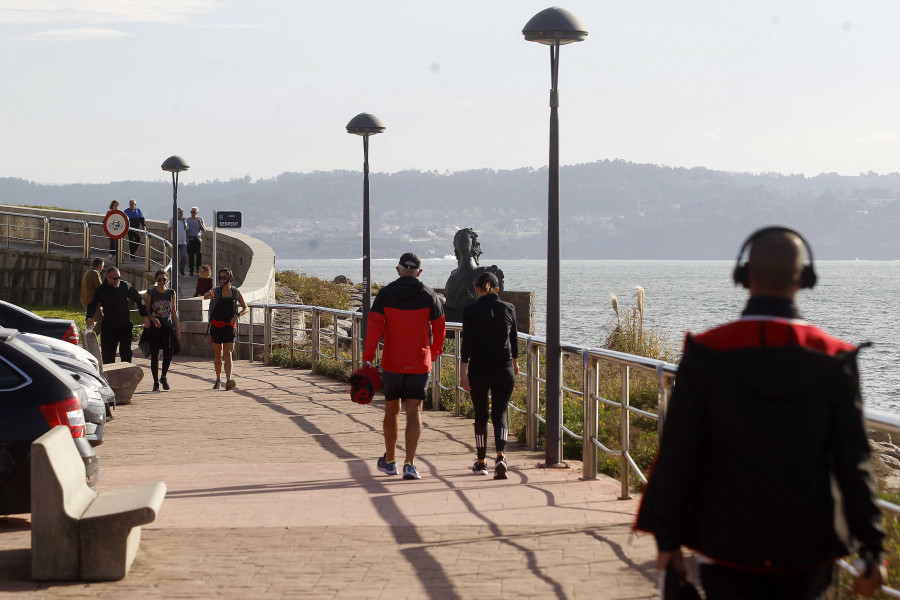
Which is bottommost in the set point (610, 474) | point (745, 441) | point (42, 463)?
point (610, 474)

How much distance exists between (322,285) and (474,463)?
29560 mm

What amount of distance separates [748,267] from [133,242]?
31.5 metres

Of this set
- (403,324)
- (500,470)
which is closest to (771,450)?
(403,324)

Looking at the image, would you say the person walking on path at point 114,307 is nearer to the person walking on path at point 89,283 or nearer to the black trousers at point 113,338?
the black trousers at point 113,338

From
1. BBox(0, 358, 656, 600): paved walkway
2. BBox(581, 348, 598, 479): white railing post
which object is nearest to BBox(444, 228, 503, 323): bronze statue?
BBox(0, 358, 656, 600): paved walkway

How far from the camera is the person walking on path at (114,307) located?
51.3 feet

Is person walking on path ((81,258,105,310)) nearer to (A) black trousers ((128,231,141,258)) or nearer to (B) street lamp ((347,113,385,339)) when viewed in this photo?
(B) street lamp ((347,113,385,339))

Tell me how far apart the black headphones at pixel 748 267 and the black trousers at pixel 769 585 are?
2.60ft

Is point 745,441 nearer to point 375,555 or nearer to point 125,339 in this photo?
point 375,555

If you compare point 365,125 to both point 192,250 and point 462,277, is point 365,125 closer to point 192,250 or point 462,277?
point 462,277

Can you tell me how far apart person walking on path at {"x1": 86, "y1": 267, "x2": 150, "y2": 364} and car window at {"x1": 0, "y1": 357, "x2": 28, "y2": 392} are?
8.54 m

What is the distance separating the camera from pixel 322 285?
38812 mm

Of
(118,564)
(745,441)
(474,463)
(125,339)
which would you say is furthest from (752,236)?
(125,339)

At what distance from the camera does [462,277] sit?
26.4m
